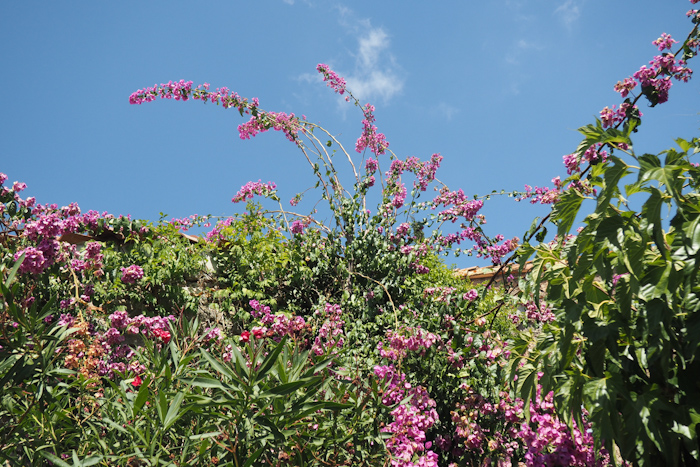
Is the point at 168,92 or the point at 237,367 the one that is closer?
the point at 237,367

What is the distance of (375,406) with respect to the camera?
2236mm

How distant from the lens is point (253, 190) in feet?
18.3

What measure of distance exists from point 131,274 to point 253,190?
1964mm

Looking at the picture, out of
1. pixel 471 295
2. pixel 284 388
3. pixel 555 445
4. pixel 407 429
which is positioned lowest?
pixel 284 388

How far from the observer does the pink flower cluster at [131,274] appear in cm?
392

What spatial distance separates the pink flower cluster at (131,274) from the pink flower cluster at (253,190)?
1.87 metres

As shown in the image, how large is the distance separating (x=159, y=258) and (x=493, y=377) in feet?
9.21

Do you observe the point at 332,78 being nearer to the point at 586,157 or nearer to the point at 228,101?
the point at 228,101

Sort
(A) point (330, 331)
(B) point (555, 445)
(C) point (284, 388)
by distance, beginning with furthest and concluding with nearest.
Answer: (A) point (330, 331) → (B) point (555, 445) → (C) point (284, 388)

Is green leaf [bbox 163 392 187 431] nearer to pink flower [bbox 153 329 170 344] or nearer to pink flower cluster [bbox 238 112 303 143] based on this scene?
pink flower [bbox 153 329 170 344]

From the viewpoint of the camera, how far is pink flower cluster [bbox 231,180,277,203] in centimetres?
553

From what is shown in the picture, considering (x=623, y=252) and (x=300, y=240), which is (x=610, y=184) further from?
(x=300, y=240)

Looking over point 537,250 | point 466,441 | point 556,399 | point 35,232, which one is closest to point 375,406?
point 556,399

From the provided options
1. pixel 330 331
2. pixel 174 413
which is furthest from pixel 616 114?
pixel 174 413
